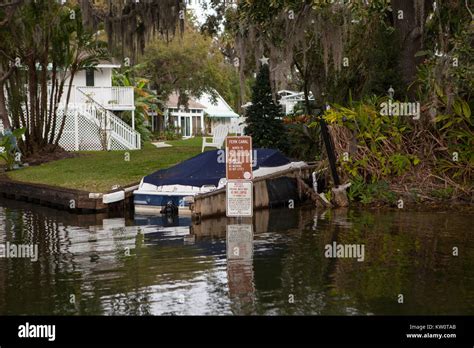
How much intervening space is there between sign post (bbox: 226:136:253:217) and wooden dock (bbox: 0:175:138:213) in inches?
193

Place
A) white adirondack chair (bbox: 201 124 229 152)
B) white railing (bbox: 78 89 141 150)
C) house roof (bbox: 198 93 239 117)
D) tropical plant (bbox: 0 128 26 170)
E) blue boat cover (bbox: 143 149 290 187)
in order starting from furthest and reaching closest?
house roof (bbox: 198 93 239 117)
white railing (bbox: 78 89 141 150)
tropical plant (bbox: 0 128 26 170)
white adirondack chair (bbox: 201 124 229 152)
blue boat cover (bbox: 143 149 290 187)

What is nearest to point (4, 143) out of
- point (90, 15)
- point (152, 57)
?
point (90, 15)

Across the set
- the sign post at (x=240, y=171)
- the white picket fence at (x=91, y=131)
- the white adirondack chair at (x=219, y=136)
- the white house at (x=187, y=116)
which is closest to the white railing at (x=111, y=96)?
the white picket fence at (x=91, y=131)

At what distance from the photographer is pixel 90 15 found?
25.2 meters

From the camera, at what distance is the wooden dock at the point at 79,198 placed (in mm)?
21312

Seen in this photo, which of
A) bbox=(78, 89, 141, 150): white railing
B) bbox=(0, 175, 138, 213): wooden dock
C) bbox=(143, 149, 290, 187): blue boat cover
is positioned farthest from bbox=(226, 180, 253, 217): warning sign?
bbox=(78, 89, 141, 150): white railing

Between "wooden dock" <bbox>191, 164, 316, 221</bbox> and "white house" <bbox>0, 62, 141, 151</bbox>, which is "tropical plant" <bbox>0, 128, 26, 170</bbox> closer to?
"white house" <bbox>0, 62, 141, 151</bbox>

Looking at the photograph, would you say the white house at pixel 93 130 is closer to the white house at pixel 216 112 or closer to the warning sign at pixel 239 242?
the warning sign at pixel 239 242

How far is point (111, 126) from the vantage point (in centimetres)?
4269

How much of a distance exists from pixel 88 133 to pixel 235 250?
97.0 ft

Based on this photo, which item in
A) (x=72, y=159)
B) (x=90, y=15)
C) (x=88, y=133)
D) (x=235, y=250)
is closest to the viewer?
(x=235, y=250)

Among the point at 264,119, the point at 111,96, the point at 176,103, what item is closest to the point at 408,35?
the point at 264,119

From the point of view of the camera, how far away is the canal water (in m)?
9.82
